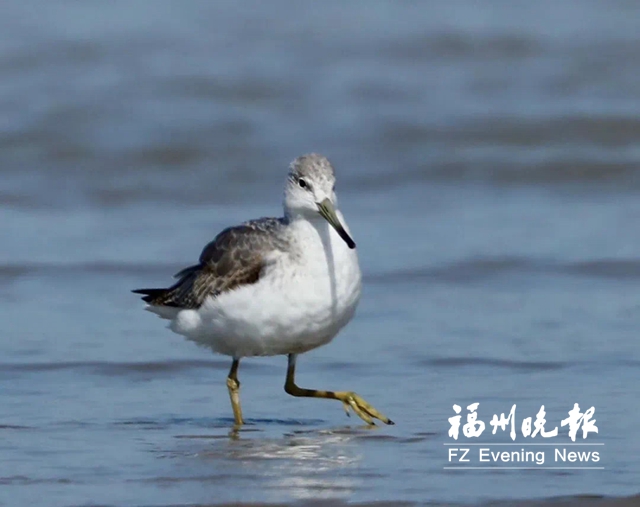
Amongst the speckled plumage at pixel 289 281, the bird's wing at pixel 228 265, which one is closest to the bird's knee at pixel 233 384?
the speckled plumage at pixel 289 281

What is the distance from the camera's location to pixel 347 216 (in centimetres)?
1351

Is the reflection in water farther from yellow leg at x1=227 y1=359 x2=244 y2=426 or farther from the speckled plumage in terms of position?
the speckled plumage

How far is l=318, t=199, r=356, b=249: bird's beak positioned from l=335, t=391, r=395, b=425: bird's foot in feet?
2.97

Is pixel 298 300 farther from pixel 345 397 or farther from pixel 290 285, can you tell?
pixel 345 397

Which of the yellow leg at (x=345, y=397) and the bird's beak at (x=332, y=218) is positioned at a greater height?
the bird's beak at (x=332, y=218)

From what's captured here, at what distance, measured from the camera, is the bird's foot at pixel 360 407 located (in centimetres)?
750

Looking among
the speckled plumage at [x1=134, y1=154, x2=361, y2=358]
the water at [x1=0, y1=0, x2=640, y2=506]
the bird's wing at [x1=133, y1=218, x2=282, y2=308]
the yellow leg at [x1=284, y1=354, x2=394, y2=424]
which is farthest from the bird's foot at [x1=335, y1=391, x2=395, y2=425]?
the bird's wing at [x1=133, y1=218, x2=282, y2=308]

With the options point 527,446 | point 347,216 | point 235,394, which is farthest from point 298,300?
point 347,216

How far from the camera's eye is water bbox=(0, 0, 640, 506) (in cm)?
685

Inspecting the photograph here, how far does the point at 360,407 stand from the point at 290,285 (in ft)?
2.76

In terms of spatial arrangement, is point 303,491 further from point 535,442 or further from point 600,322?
point 600,322

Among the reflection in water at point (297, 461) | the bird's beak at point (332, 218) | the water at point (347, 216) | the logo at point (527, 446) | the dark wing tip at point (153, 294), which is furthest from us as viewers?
the dark wing tip at point (153, 294)

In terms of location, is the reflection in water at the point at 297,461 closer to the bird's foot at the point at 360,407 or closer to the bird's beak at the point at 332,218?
the bird's foot at the point at 360,407

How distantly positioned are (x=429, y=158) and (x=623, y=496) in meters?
10.3
